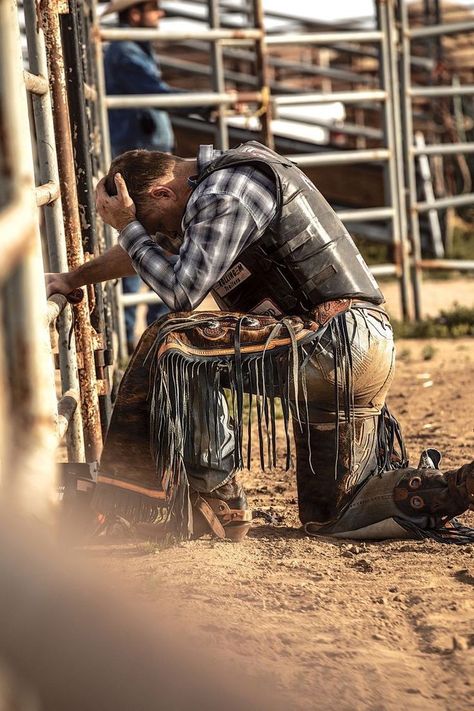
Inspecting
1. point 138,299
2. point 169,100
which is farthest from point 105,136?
point 138,299

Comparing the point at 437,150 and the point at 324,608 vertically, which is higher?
the point at 437,150

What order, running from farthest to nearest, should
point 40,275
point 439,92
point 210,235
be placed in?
point 439,92 → point 210,235 → point 40,275

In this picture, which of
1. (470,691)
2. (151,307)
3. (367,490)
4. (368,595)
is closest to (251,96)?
(151,307)

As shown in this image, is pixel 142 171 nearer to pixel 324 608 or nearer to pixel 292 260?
pixel 292 260

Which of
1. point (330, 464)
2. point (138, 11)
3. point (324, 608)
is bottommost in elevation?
point (324, 608)

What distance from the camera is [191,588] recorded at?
2.81 m

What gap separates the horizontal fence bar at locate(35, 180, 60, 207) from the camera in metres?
3.34

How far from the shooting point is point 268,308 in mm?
3533

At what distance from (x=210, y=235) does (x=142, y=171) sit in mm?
359

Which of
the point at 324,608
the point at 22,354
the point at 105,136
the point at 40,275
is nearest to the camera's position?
the point at 22,354

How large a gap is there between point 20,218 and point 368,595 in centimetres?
150

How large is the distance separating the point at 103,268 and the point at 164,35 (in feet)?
11.6

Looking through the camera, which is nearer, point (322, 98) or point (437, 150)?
point (322, 98)

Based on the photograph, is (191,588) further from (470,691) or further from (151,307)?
(151,307)
